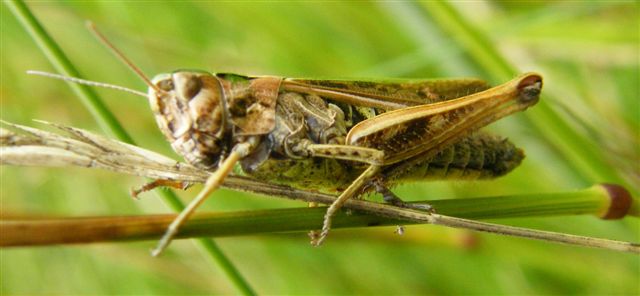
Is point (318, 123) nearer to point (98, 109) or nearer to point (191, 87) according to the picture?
point (191, 87)

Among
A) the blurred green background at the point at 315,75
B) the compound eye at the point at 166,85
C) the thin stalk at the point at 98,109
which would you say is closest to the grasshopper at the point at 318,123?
the compound eye at the point at 166,85

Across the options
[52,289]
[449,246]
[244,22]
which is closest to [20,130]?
[449,246]

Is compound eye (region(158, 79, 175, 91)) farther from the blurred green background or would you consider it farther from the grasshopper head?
the blurred green background

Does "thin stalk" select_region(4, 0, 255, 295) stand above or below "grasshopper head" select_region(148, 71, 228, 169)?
below

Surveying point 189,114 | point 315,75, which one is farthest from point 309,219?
point 315,75

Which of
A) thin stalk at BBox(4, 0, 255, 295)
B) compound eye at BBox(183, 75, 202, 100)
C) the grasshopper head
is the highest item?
compound eye at BBox(183, 75, 202, 100)

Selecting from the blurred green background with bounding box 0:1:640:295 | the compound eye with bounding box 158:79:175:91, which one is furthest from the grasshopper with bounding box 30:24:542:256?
the blurred green background with bounding box 0:1:640:295

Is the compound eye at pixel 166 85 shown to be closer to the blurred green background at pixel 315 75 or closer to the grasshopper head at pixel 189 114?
the grasshopper head at pixel 189 114
